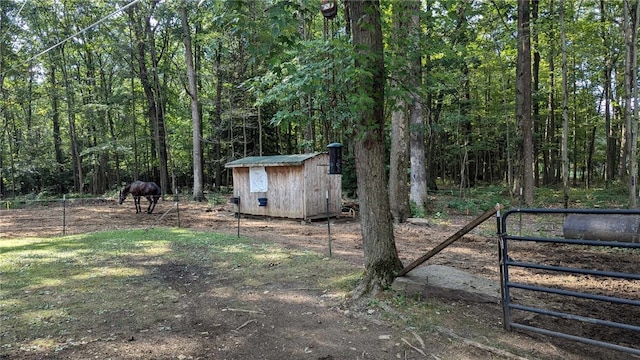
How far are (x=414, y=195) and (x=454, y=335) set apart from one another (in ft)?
33.9

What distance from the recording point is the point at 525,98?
42.3 ft

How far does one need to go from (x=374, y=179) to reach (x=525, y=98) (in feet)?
36.0

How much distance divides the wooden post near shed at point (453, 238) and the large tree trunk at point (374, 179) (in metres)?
0.28

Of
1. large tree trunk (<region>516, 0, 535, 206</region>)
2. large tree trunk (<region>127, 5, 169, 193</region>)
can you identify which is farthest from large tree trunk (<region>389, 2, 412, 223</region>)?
large tree trunk (<region>127, 5, 169, 193</region>)

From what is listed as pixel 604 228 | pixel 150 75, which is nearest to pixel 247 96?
pixel 150 75

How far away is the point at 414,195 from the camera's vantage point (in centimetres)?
1351

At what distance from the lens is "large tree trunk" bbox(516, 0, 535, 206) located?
40.8 feet

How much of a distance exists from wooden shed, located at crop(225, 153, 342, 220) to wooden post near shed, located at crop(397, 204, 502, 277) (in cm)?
854

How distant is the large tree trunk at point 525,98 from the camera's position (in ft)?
40.8

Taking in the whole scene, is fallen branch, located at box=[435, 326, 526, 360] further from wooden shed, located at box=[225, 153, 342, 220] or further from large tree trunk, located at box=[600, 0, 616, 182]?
large tree trunk, located at box=[600, 0, 616, 182]

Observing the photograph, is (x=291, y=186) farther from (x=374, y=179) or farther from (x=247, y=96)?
(x=247, y=96)

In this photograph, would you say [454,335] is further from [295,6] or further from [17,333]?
[17,333]

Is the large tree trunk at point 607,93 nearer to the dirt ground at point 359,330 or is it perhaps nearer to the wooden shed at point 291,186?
the wooden shed at point 291,186

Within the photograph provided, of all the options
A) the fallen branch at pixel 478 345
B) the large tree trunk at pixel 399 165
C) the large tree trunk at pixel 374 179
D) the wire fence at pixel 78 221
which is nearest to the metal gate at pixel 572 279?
the fallen branch at pixel 478 345
